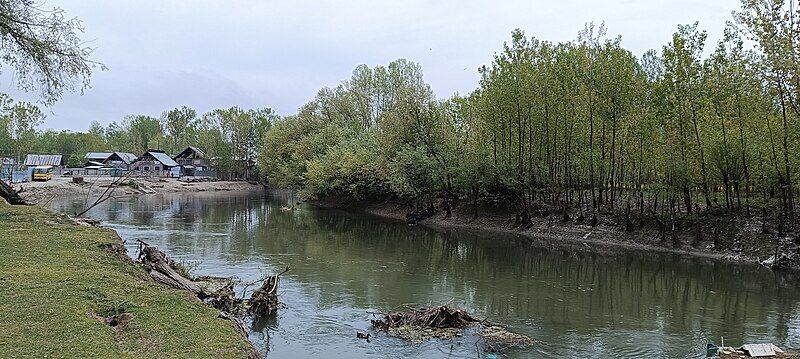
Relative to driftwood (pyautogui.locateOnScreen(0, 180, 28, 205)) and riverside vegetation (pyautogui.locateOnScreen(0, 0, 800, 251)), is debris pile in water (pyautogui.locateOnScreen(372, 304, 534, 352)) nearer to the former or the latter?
riverside vegetation (pyautogui.locateOnScreen(0, 0, 800, 251))

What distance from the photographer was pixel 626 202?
1465 inches

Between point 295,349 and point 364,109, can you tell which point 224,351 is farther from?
point 364,109

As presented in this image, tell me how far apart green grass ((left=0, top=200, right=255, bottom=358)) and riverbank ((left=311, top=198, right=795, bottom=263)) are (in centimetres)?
2579

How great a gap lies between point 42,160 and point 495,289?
101810 mm

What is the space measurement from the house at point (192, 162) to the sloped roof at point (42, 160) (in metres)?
20.7

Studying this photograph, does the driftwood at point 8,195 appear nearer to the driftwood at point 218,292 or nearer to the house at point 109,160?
the driftwood at point 218,292

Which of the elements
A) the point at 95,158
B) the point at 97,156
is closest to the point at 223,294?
the point at 97,156

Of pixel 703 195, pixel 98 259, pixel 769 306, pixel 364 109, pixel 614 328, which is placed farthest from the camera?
pixel 364 109

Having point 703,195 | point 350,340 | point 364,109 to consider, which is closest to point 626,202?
point 703,195

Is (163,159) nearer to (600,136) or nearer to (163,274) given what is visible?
(600,136)

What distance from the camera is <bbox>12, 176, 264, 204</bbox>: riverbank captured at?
6099 centimetres

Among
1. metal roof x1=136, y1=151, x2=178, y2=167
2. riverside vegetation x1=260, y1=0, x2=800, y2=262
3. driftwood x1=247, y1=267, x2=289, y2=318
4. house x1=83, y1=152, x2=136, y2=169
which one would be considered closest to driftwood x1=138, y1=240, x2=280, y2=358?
driftwood x1=247, y1=267, x2=289, y2=318

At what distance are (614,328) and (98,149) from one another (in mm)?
129040

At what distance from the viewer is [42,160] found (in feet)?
331
